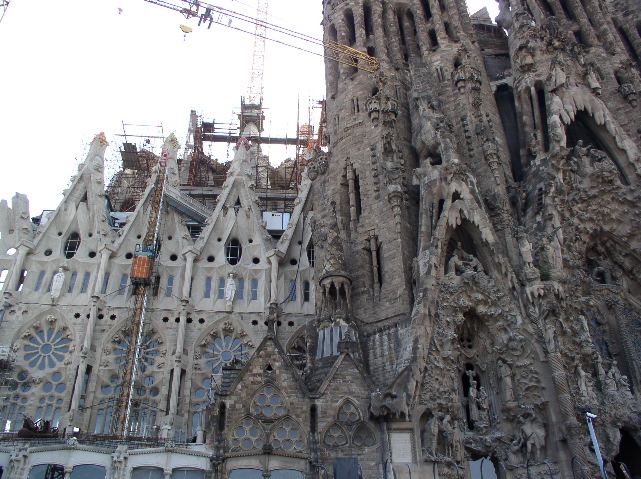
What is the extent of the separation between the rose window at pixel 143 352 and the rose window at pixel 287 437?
32.0ft

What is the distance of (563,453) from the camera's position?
53.6ft

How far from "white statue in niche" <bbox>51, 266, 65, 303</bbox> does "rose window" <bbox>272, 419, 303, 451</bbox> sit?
12959 millimetres

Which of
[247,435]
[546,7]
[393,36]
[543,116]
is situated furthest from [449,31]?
[247,435]

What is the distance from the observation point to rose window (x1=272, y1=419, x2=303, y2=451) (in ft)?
53.3

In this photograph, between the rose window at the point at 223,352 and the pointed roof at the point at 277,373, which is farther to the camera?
the rose window at the point at 223,352

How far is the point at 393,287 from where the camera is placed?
19.0 metres

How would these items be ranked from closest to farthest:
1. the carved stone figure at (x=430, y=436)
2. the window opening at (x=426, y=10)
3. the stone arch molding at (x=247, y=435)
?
the carved stone figure at (x=430, y=436) → the stone arch molding at (x=247, y=435) → the window opening at (x=426, y=10)

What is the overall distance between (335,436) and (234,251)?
13323mm

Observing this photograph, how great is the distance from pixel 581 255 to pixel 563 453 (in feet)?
23.6

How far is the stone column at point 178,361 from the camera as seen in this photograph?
22.2 metres

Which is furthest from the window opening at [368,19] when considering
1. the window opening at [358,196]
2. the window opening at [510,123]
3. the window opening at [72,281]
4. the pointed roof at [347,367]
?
the window opening at [72,281]

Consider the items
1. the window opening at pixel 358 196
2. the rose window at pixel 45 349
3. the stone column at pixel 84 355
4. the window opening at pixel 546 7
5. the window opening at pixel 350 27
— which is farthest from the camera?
the window opening at pixel 546 7

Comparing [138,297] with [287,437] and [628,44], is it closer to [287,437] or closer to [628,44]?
[287,437]

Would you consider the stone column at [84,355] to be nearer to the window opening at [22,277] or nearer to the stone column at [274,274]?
the window opening at [22,277]
